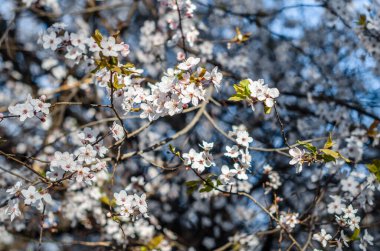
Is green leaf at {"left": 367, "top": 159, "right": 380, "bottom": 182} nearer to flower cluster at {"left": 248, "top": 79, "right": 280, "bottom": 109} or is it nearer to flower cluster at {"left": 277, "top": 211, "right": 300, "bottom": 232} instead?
flower cluster at {"left": 277, "top": 211, "right": 300, "bottom": 232}

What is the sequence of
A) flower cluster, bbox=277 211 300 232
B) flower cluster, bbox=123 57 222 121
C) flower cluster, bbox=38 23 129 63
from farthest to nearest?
flower cluster, bbox=277 211 300 232
flower cluster, bbox=38 23 129 63
flower cluster, bbox=123 57 222 121

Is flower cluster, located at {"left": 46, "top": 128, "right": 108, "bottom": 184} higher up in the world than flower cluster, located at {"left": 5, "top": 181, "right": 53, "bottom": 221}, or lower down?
higher up

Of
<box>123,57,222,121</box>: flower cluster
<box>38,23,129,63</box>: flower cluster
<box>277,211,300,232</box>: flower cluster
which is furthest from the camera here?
<box>277,211,300,232</box>: flower cluster

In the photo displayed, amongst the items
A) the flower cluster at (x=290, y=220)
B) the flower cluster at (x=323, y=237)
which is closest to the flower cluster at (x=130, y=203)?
the flower cluster at (x=323, y=237)

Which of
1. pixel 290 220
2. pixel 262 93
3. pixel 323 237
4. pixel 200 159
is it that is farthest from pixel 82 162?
pixel 290 220

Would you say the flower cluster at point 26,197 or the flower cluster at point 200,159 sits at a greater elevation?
the flower cluster at point 200,159

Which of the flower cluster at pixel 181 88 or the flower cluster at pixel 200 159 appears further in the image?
the flower cluster at pixel 200 159

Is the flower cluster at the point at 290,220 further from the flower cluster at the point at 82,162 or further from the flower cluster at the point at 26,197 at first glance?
the flower cluster at the point at 26,197

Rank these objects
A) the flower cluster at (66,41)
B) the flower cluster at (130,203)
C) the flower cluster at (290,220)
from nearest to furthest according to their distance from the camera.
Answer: the flower cluster at (130,203)
the flower cluster at (66,41)
the flower cluster at (290,220)

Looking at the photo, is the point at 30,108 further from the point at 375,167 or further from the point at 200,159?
the point at 375,167

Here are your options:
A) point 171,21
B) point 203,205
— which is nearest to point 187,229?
point 203,205

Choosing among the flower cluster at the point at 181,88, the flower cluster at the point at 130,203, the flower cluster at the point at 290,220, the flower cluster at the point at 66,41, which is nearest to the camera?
the flower cluster at the point at 181,88

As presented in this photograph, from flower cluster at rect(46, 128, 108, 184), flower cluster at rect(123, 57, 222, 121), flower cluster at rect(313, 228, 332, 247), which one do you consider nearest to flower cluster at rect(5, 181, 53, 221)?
flower cluster at rect(46, 128, 108, 184)

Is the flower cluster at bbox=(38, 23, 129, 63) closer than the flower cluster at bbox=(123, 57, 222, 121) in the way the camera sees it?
No
